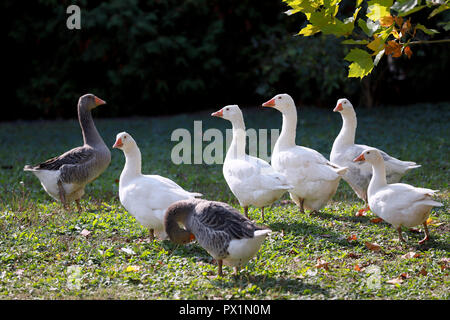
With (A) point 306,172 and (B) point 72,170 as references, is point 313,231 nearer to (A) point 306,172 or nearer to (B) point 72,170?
(A) point 306,172

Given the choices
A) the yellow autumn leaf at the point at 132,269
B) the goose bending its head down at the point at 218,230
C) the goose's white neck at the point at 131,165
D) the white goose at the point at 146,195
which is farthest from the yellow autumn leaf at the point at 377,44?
the goose's white neck at the point at 131,165

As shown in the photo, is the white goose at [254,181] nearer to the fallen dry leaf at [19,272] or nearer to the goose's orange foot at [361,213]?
the goose's orange foot at [361,213]

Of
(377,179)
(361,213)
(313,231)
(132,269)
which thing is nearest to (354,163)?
(361,213)

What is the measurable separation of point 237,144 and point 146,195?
1632 millimetres

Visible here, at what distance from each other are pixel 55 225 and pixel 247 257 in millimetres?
2795

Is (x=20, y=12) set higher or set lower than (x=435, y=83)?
higher

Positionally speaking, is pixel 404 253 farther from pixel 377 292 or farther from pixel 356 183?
pixel 356 183

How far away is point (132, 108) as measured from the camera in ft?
55.9

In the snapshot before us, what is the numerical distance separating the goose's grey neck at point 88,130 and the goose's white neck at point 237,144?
6.03 ft

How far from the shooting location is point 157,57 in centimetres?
1603

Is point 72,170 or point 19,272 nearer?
point 19,272

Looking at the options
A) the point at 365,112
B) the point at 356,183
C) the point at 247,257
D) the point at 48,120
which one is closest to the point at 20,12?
the point at 48,120

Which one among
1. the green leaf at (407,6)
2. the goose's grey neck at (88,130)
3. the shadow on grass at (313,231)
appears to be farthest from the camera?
the goose's grey neck at (88,130)

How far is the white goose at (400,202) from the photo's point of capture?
209 inches
